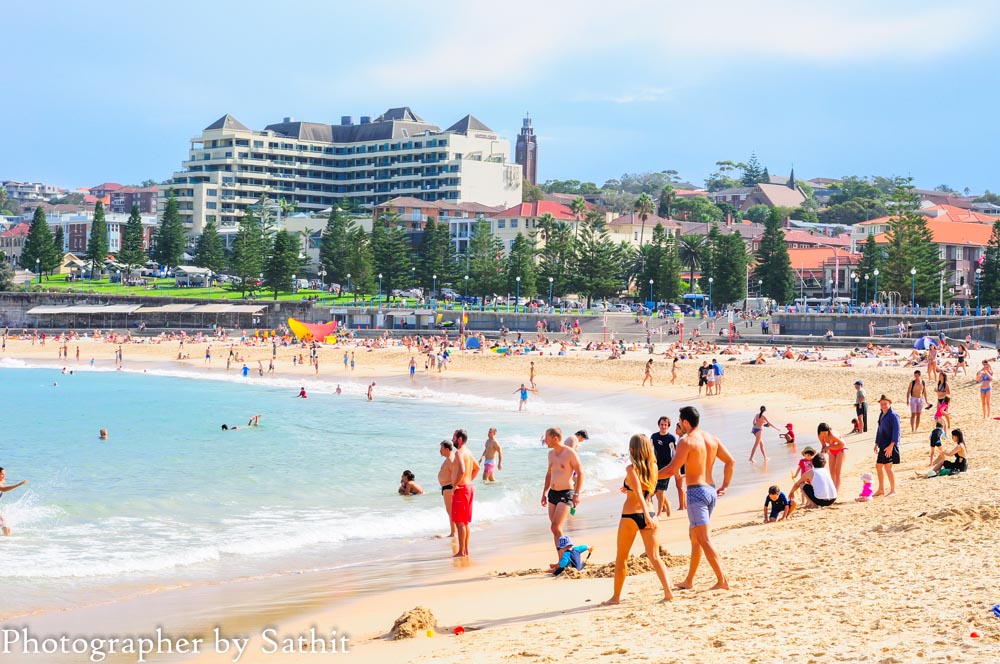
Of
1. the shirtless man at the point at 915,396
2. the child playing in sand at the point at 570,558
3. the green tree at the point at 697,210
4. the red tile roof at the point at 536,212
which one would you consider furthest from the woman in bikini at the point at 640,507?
the green tree at the point at 697,210

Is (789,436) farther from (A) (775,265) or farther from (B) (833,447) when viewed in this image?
(A) (775,265)

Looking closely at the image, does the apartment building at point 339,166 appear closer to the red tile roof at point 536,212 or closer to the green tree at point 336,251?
the red tile roof at point 536,212

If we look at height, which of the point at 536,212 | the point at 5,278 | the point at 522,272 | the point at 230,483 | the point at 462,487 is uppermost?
the point at 536,212

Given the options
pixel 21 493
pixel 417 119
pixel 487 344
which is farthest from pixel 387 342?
pixel 417 119

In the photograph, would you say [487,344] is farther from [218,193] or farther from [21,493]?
[218,193]

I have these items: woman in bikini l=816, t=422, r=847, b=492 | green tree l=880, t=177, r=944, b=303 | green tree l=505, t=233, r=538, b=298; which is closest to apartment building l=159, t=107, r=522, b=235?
green tree l=505, t=233, r=538, b=298

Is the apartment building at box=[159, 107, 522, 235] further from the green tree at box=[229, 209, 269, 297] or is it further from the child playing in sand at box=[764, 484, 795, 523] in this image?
the child playing in sand at box=[764, 484, 795, 523]

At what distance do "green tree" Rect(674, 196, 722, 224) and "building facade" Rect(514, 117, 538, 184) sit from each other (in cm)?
3827

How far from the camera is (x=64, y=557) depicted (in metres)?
9.64

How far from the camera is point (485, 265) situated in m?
61.9

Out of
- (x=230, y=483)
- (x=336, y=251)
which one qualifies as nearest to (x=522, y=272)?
(x=336, y=251)

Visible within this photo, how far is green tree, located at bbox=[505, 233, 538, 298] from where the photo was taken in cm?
5938

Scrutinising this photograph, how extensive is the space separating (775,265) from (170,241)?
48.5 meters

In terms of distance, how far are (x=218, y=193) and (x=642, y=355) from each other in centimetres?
7404
